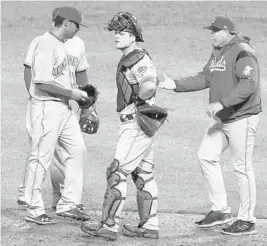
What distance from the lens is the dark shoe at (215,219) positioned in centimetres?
795

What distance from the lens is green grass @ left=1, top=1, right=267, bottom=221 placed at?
9845 mm

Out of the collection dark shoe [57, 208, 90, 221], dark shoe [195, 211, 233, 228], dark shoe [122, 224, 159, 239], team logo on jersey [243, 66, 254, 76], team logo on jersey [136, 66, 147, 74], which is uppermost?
team logo on jersey [243, 66, 254, 76]

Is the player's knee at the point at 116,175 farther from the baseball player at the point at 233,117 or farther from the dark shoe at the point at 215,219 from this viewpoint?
the dark shoe at the point at 215,219

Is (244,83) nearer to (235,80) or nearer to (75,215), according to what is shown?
(235,80)

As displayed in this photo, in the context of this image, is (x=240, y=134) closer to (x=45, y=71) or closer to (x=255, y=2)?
(x=45, y=71)

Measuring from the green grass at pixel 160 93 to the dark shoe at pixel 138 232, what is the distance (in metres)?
1.21

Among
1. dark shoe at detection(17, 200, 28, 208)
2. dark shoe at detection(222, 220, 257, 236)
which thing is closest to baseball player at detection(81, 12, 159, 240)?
dark shoe at detection(222, 220, 257, 236)

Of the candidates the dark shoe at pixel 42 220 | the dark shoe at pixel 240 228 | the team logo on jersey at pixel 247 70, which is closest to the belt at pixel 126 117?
the team logo on jersey at pixel 247 70

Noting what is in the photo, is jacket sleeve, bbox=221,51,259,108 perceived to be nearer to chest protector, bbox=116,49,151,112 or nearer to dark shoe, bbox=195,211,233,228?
chest protector, bbox=116,49,151,112

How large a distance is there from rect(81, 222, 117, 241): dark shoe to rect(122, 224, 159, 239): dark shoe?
0.21 meters

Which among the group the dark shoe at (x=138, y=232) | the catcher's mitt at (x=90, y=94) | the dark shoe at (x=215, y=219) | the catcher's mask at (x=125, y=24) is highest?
the catcher's mask at (x=125, y=24)

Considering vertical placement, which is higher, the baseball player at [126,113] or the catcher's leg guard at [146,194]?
the baseball player at [126,113]

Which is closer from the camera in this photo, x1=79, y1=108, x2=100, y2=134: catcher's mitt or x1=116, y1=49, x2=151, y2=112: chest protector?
x1=116, y1=49, x2=151, y2=112: chest protector

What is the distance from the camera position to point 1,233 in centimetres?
780
